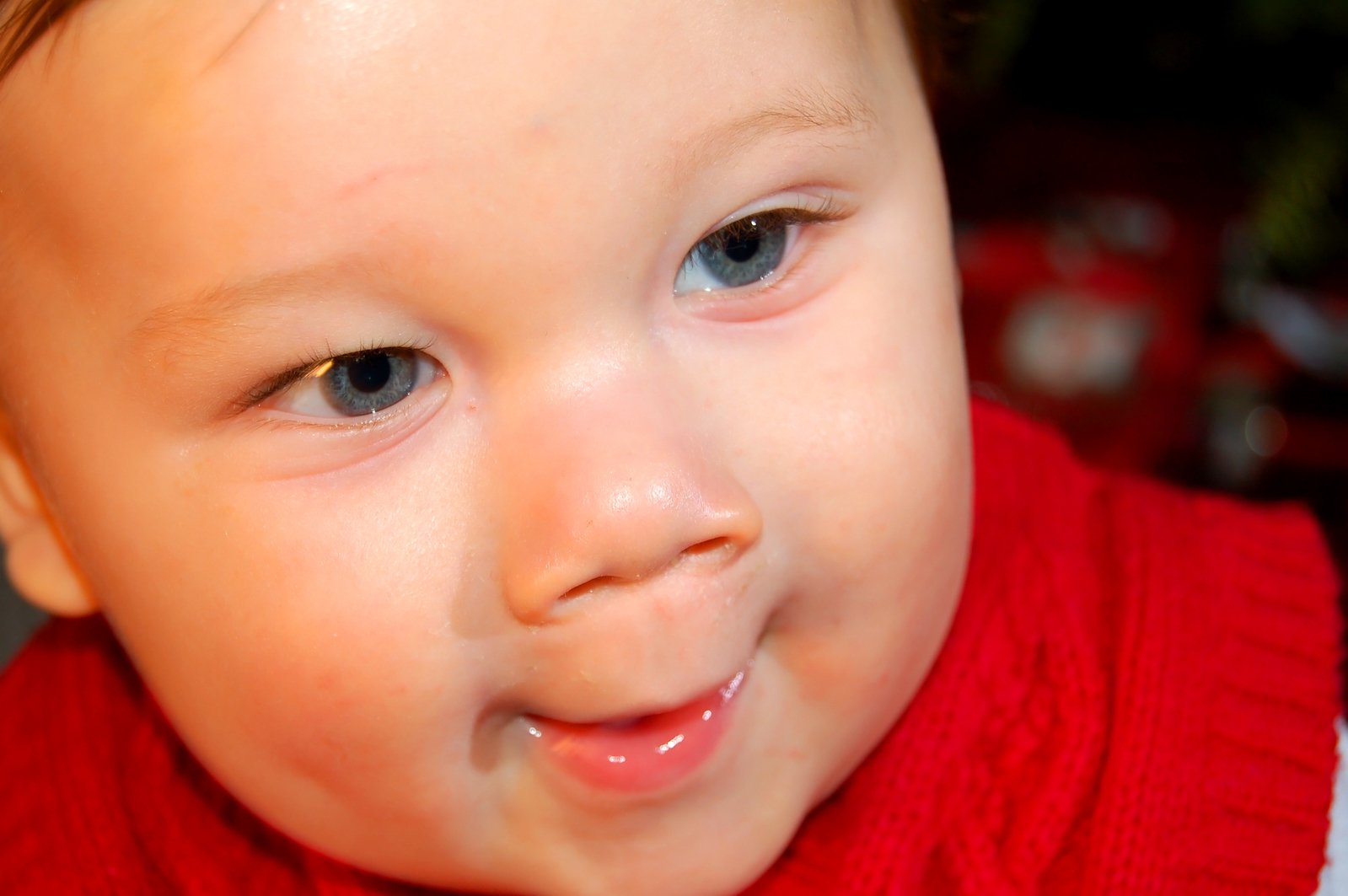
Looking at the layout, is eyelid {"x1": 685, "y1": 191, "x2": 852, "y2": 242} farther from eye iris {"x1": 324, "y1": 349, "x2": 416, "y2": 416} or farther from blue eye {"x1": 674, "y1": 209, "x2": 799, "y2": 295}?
eye iris {"x1": 324, "y1": 349, "x2": 416, "y2": 416}

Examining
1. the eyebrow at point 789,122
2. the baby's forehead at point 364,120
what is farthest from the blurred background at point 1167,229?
the baby's forehead at point 364,120

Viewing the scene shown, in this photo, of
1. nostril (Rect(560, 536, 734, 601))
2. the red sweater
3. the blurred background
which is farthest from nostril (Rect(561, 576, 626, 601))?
the blurred background

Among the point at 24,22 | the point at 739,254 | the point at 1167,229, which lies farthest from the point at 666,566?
the point at 1167,229

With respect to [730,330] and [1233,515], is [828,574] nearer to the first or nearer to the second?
[730,330]

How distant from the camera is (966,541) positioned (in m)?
0.73

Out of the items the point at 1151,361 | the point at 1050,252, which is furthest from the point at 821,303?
the point at 1050,252

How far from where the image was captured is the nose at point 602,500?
1.86 feet

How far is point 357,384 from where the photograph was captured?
63cm

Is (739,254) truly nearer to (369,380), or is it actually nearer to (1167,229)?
(369,380)

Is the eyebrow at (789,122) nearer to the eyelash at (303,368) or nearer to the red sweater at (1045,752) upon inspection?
the eyelash at (303,368)

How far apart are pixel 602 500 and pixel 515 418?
0.18 ft

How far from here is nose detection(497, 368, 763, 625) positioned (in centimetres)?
57

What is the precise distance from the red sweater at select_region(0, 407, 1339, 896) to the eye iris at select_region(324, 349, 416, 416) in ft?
1.15

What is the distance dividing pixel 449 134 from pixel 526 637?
219mm
